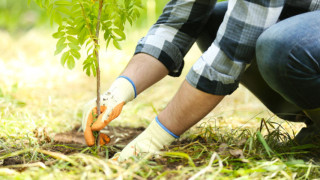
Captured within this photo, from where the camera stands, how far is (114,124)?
6.60 ft

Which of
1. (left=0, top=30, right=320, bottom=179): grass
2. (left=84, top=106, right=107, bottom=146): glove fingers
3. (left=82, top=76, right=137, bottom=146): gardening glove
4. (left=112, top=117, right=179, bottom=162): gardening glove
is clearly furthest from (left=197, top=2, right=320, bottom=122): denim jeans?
(left=84, top=106, right=107, bottom=146): glove fingers

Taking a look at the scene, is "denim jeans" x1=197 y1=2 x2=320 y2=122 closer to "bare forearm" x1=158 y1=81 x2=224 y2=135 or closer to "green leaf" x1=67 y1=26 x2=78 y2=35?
"bare forearm" x1=158 y1=81 x2=224 y2=135

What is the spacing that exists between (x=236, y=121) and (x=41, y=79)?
64.2 inches

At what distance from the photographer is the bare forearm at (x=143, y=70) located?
4.54 feet

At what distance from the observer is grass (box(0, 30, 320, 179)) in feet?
3.30

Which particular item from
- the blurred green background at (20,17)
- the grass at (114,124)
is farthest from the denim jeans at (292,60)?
the blurred green background at (20,17)

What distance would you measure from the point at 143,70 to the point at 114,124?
0.70 metres

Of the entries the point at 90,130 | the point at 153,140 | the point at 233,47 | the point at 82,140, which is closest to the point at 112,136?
the point at 82,140

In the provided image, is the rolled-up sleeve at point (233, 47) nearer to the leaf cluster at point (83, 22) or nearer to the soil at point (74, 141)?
the leaf cluster at point (83, 22)

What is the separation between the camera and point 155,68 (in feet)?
4.65

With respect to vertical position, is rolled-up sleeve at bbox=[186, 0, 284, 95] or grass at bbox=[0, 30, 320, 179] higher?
rolled-up sleeve at bbox=[186, 0, 284, 95]

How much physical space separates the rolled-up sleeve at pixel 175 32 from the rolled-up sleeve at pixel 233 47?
28 cm

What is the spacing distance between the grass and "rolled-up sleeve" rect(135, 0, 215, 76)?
0.99ft

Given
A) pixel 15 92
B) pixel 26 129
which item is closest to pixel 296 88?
pixel 26 129
